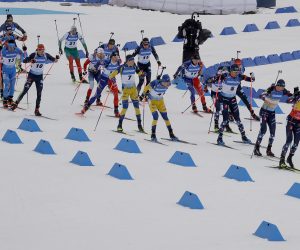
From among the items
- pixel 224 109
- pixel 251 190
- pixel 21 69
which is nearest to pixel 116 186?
pixel 251 190

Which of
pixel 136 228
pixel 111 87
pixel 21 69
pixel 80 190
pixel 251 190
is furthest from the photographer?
pixel 21 69

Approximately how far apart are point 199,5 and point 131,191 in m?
26.7

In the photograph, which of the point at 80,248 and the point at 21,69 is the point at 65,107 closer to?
the point at 21,69

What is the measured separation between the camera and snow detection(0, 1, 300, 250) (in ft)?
48.5

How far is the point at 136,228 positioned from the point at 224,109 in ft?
26.1

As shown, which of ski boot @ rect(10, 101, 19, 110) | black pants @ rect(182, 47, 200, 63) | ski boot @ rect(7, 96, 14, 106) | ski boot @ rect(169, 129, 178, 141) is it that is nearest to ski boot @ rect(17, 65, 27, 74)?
ski boot @ rect(7, 96, 14, 106)

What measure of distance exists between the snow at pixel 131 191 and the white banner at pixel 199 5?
14.5 metres

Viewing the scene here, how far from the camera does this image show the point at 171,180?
1891cm

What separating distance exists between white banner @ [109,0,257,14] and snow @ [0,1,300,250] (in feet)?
47.7

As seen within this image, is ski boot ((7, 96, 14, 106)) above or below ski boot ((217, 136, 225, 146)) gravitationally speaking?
above

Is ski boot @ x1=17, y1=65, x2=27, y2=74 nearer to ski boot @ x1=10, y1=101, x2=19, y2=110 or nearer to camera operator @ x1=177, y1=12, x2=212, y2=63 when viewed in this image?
ski boot @ x1=10, y1=101, x2=19, y2=110

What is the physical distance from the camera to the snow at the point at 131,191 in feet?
48.5

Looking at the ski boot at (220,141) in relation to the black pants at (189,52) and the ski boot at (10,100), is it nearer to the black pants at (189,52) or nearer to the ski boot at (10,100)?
the ski boot at (10,100)

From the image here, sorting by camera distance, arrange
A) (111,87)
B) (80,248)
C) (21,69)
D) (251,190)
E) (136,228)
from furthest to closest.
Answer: (21,69) < (111,87) < (251,190) < (136,228) < (80,248)
